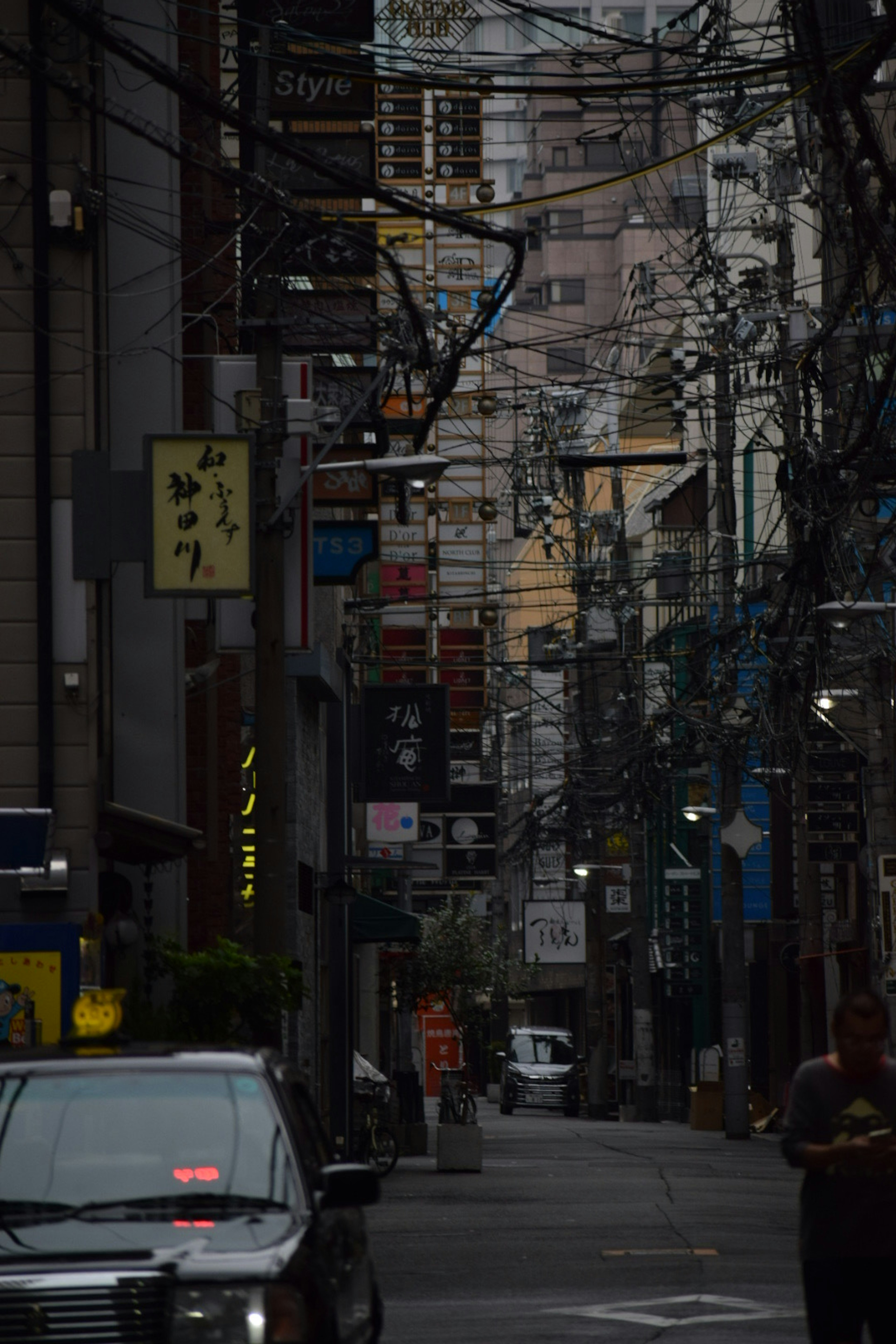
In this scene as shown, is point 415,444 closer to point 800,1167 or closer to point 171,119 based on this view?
point 171,119

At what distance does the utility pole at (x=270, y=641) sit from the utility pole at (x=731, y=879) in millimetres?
21101

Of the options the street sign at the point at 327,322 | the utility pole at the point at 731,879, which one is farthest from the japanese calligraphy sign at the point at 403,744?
the street sign at the point at 327,322

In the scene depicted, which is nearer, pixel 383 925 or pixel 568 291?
pixel 383 925

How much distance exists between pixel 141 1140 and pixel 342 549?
1613 centimetres

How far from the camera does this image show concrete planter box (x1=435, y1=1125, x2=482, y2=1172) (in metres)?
29.3

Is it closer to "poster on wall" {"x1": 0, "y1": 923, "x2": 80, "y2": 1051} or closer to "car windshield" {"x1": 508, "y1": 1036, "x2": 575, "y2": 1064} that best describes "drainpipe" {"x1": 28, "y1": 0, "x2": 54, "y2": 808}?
"poster on wall" {"x1": 0, "y1": 923, "x2": 80, "y2": 1051}

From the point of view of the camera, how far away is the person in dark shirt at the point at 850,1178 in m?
7.65

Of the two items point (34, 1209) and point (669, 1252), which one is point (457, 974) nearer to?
point (669, 1252)

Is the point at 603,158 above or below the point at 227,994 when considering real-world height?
above

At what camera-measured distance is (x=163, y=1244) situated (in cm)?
682

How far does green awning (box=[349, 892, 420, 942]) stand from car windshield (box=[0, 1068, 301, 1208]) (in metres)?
24.0

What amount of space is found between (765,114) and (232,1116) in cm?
900

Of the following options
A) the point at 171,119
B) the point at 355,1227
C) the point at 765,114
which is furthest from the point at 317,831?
the point at 355,1227

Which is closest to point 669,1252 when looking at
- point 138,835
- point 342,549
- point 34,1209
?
point 138,835
